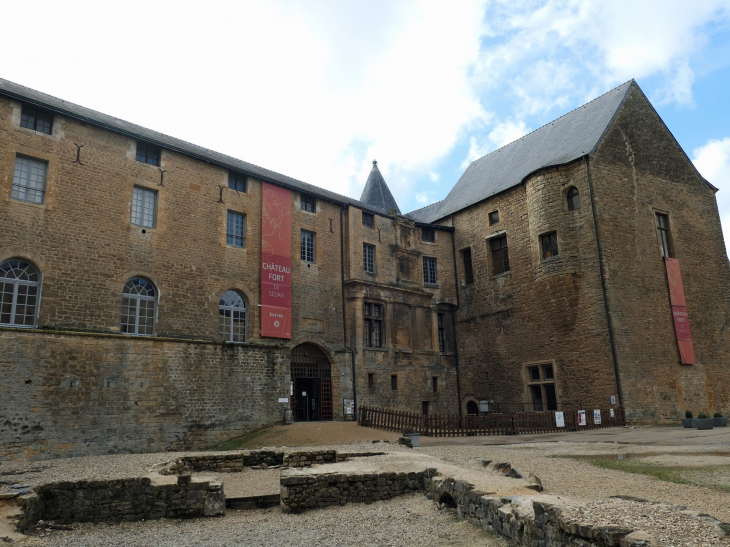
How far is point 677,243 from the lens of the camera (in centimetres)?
2470

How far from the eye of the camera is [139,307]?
17.2 metres

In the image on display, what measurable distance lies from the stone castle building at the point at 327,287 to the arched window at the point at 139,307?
66 mm

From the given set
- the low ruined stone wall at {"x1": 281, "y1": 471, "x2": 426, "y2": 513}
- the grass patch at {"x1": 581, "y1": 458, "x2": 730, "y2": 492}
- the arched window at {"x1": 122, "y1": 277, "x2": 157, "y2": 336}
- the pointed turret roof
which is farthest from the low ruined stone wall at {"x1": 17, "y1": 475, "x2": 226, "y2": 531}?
the pointed turret roof

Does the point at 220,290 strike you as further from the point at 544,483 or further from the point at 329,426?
the point at 544,483

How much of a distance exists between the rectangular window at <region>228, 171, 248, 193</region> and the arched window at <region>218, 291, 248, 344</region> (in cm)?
425

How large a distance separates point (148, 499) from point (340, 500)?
2.98 metres

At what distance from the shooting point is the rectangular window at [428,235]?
27.7 meters

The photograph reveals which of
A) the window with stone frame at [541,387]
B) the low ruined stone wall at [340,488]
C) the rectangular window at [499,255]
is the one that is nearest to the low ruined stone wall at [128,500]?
the low ruined stone wall at [340,488]

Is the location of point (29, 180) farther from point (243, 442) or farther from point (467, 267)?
point (467, 267)

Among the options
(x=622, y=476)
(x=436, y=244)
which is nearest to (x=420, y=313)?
(x=436, y=244)

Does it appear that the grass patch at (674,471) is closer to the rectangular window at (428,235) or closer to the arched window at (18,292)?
the arched window at (18,292)

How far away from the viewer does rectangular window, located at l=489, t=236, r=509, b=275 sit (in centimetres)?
2608

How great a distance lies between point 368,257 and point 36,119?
1401 cm

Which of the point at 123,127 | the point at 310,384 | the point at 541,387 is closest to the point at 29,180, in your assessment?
the point at 123,127
